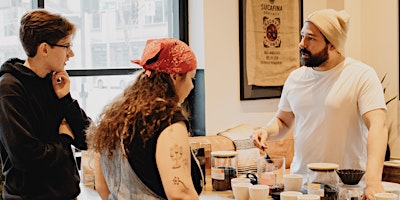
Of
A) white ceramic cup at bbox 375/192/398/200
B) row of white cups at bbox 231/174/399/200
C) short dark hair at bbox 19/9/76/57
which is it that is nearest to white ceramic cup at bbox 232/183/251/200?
row of white cups at bbox 231/174/399/200

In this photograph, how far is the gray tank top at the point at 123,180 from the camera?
183 centimetres

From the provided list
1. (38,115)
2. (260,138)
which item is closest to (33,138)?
(38,115)

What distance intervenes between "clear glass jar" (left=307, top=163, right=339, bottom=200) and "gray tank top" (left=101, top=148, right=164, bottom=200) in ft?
2.35

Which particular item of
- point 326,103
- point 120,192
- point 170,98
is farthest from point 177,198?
point 326,103

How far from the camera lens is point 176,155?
70.7 inches

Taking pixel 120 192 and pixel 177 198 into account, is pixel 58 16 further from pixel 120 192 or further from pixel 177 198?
pixel 177 198

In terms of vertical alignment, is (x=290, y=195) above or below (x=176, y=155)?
below

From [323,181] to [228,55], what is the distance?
2318mm

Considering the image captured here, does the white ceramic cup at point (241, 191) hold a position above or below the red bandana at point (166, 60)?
below

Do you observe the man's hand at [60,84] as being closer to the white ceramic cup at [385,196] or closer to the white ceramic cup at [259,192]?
the white ceramic cup at [259,192]

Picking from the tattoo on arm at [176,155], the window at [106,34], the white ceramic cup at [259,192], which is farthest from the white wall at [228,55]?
the tattoo on arm at [176,155]

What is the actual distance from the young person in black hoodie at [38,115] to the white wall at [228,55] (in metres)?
2.13

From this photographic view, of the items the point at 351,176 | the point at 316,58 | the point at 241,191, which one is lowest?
the point at 241,191

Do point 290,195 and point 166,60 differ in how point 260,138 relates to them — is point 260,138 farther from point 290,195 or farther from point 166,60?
point 166,60
